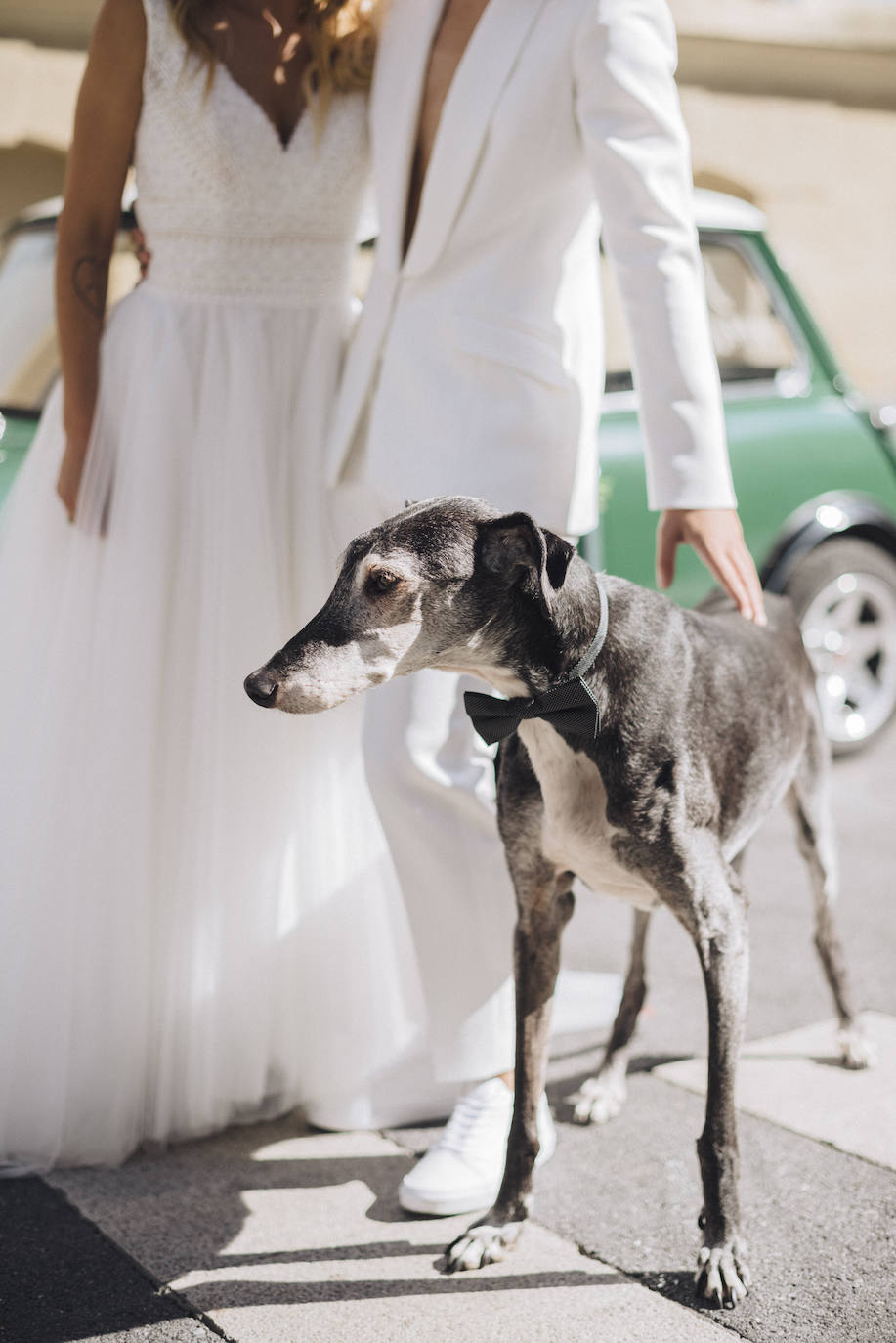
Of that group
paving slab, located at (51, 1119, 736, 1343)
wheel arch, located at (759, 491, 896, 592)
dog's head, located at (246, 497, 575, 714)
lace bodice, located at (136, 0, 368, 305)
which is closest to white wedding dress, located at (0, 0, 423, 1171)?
lace bodice, located at (136, 0, 368, 305)

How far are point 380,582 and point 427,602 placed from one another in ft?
0.27

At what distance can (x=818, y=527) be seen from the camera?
636cm

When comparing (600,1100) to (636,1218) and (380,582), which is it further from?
(380,582)

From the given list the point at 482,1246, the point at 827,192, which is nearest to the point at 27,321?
the point at 482,1246

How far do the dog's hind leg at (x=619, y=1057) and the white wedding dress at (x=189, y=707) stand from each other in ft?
1.43

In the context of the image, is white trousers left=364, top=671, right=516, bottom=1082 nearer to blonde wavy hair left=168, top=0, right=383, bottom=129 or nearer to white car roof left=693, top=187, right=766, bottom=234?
blonde wavy hair left=168, top=0, right=383, bottom=129

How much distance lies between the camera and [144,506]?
3.03 meters

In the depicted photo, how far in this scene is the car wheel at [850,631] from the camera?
653 cm

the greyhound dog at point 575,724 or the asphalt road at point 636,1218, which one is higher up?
the greyhound dog at point 575,724

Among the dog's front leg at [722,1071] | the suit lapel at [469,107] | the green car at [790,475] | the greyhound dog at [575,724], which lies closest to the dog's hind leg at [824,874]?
the greyhound dog at [575,724]

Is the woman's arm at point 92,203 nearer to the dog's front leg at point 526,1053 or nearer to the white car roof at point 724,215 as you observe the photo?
the dog's front leg at point 526,1053

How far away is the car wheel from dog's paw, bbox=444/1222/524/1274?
442cm

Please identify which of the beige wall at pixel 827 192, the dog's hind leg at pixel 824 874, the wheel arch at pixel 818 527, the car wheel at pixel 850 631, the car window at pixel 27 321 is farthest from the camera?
the beige wall at pixel 827 192

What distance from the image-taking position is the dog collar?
2174mm
